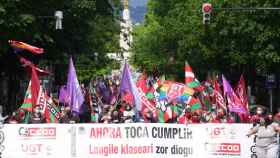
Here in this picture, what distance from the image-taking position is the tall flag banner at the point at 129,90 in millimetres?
24708

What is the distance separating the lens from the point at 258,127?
1952 centimetres

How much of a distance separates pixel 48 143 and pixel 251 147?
16.9ft

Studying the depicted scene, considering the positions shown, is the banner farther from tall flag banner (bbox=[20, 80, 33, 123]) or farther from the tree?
the tree

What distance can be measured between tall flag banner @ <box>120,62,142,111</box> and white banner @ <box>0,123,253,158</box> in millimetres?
2918

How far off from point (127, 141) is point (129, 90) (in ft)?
12.9

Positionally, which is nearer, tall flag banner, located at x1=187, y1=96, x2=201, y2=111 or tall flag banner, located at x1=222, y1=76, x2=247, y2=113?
tall flag banner, located at x1=222, y1=76, x2=247, y2=113

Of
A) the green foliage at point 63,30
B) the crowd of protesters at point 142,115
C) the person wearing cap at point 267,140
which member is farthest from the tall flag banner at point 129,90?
the green foliage at point 63,30

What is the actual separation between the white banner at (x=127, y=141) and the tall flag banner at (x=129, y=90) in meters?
2.92

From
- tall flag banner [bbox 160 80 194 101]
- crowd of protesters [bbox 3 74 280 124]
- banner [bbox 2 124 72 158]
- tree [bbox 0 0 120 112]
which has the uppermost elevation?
tree [bbox 0 0 120 112]

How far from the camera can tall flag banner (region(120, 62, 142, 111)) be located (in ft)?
81.1

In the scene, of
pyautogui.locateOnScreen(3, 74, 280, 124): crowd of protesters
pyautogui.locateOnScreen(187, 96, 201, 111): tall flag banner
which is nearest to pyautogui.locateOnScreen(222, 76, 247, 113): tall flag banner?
pyautogui.locateOnScreen(3, 74, 280, 124): crowd of protesters

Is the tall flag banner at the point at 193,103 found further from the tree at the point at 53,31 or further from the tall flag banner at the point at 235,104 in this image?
the tree at the point at 53,31

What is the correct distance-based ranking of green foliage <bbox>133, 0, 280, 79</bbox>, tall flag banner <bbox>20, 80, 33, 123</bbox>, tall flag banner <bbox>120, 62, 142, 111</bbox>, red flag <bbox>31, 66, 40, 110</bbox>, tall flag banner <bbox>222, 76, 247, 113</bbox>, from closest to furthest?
1. tall flag banner <bbox>120, 62, 142, 111</bbox>
2. red flag <bbox>31, 66, 40, 110</bbox>
3. tall flag banner <bbox>20, 80, 33, 123</bbox>
4. tall flag banner <bbox>222, 76, 247, 113</bbox>
5. green foliage <bbox>133, 0, 280, 79</bbox>

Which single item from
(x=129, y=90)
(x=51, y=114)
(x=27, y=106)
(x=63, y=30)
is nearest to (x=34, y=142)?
(x=51, y=114)
